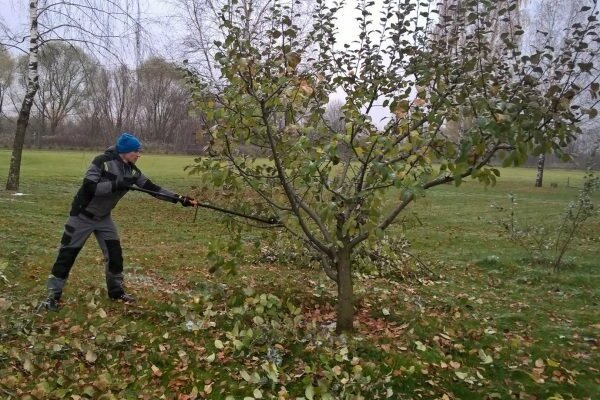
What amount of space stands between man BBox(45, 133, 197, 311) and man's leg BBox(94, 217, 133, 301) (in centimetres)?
1

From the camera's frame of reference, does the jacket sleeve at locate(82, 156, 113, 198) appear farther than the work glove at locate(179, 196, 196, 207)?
Yes

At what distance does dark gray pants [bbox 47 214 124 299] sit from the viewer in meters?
4.90

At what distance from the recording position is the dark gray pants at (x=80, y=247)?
490 centimetres

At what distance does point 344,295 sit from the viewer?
14.8 feet

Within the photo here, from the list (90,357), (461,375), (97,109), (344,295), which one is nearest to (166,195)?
(90,357)

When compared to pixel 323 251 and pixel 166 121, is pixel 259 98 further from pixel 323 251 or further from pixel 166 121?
pixel 166 121

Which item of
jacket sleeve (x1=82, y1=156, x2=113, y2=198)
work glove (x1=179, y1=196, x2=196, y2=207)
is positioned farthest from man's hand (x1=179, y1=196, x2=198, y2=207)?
jacket sleeve (x1=82, y1=156, x2=113, y2=198)

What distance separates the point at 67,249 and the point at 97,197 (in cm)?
54

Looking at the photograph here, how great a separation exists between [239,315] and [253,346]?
537mm

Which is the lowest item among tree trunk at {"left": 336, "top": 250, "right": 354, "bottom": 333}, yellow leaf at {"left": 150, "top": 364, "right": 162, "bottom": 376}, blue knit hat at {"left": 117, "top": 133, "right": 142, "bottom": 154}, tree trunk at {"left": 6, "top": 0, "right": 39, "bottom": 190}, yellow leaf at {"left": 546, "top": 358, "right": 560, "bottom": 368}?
yellow leaf at {"left": 150, "top": 364, "right": 162, "bottom": 376}

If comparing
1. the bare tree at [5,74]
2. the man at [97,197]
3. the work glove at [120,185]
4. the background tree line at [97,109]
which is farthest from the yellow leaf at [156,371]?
the bare tree at [5,74]

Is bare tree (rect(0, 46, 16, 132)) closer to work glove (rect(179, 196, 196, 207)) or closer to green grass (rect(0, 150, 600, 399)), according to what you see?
green grass (rect(0, 150, 600, 399))

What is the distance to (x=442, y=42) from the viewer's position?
411 centimetres

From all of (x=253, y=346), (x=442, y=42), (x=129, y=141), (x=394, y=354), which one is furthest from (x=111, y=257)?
(x=442, y=42)
